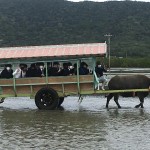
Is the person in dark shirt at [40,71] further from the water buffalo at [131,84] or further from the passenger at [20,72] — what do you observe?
the water buffalo at [131,84]

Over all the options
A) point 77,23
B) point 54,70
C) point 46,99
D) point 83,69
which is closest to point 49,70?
point 54,70

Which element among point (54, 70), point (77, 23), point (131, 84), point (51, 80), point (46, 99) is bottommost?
point (46, 99)

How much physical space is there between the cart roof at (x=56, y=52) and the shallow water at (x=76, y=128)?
1.99 meters

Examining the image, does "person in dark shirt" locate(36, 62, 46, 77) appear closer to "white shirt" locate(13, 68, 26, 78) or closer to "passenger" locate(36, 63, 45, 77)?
"passenger" locate(36, 63, 45, 77)

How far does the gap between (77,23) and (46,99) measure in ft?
336

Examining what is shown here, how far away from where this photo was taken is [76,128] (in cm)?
1312

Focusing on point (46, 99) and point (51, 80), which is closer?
point (46, 99)

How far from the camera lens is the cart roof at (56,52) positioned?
17.4m

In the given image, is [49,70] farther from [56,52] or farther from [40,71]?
[56,52]

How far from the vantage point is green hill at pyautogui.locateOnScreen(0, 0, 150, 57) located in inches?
3971

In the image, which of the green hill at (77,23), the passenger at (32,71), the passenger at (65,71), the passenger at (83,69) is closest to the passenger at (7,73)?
the passenger at (32,71)

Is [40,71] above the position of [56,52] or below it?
below

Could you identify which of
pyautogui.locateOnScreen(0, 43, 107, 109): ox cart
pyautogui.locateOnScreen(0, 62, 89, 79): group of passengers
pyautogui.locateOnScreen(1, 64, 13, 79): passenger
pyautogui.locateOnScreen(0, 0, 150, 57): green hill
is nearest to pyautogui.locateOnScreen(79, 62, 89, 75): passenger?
pyautogui.locateOnScreen(0, 62, 89, 79): group of passengers

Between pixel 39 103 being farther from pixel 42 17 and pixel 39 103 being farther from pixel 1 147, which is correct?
pixel 42 17
